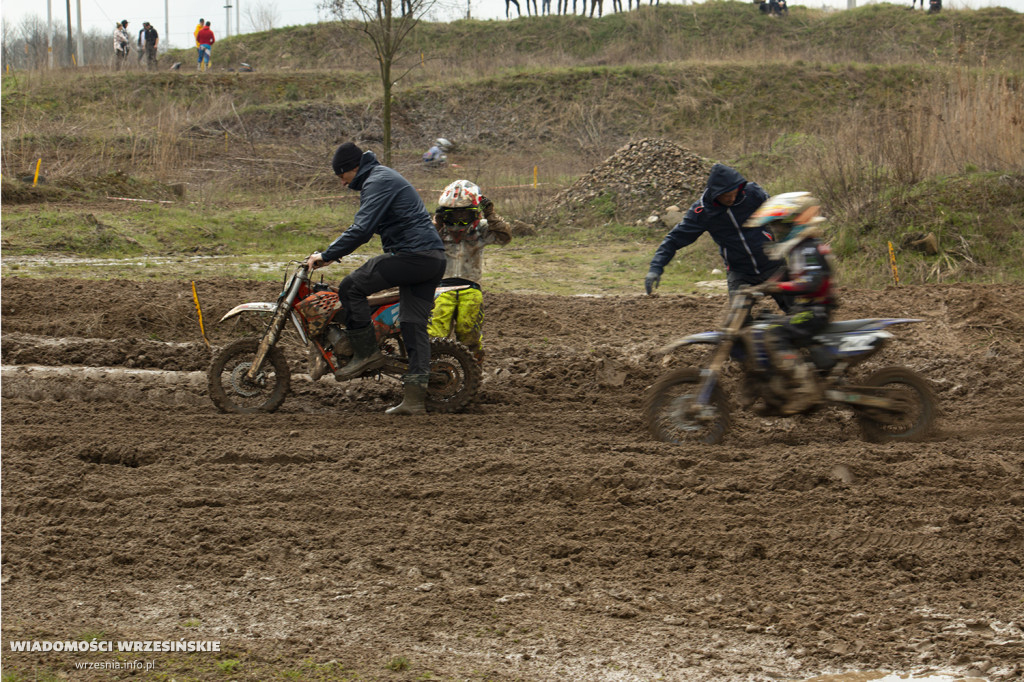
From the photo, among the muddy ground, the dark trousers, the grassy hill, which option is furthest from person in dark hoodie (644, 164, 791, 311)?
the grassy hill

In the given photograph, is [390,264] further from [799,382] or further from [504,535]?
[799,382]

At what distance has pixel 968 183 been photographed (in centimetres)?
1265

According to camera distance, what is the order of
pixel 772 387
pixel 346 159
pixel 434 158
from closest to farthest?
pixel 772 387 → pixel 346 159 → pixel 434 158

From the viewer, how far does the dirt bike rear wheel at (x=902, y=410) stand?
6102mm

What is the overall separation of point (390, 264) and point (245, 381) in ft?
5.17

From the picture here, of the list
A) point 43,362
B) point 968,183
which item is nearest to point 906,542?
point 43,362

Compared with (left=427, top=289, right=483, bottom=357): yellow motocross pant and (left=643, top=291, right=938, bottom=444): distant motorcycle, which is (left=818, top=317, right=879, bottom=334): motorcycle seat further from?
(left=427, top=289, right=483, bottom=357): yellow motocross pant

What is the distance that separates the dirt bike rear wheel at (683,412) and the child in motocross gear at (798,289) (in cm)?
44

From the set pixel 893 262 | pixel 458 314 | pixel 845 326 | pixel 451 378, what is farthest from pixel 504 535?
pixel 893 262

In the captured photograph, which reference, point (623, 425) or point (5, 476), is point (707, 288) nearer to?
point (623, 425)

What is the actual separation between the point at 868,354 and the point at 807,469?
3.13 feet

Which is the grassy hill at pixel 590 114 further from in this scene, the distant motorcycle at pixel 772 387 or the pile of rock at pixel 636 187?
the distant motorcycle at pixel 772 387

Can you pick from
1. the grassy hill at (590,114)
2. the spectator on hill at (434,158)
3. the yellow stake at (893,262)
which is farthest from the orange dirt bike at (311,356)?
the spectator on hill at (434,158)

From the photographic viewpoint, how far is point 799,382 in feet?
19.4
